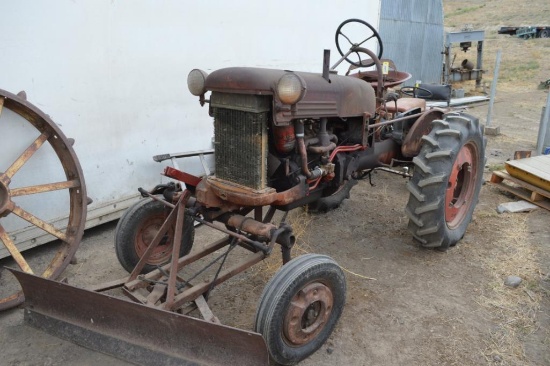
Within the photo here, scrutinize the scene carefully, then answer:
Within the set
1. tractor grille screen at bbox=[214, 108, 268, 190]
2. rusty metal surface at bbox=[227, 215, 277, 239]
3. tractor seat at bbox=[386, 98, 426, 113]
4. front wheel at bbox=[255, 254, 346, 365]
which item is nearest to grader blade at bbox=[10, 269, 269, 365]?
front wheel at bbox=[255, 254, 346, 365]

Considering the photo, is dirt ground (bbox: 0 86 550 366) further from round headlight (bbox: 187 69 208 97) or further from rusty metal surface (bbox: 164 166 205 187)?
round headlight (bbox: 187 69 208 97)

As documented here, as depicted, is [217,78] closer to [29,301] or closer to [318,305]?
[318,305]

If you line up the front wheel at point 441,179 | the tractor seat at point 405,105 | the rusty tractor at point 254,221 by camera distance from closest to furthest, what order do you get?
the rusty tractor at point 254,221 → the front wheel at point 441,179 → the tractor seat at point 405,105

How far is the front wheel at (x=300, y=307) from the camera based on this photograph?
2.20m

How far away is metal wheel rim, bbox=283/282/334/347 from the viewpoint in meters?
2.29

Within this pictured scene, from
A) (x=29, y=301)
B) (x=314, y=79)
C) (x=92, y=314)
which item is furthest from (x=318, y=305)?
(x=29, y=301)

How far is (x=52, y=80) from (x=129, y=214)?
130 centimetres

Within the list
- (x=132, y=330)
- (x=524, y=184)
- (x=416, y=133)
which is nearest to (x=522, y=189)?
(x=524, y=184)

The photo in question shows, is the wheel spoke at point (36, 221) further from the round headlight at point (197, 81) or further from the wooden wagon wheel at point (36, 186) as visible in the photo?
the round headlight at point (197, 81)

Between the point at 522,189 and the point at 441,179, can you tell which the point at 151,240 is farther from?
the point at 522,189

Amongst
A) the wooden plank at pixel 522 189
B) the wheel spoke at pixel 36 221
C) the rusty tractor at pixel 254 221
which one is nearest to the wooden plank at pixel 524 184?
the wooden plank at pixel 522 189

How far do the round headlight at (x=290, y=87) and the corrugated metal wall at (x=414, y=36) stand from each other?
890 centimetres

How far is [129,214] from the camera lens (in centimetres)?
305

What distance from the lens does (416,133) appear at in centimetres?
389
